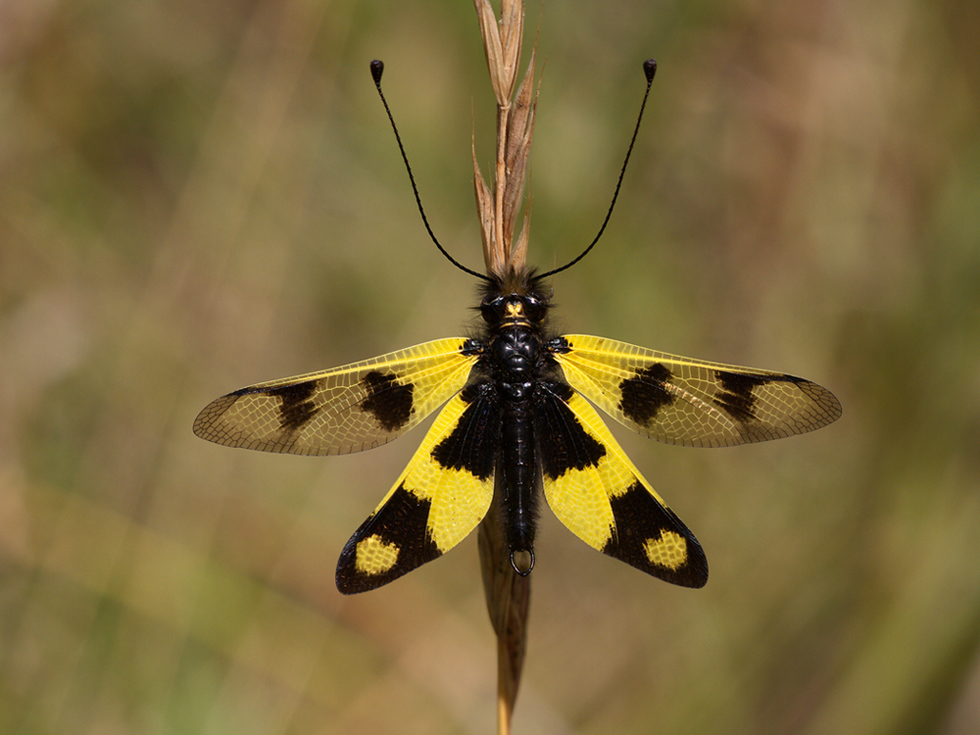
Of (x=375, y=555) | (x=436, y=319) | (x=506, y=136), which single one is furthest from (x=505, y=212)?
(x=436, y=319)

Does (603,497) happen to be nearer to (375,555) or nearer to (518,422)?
(518,422)

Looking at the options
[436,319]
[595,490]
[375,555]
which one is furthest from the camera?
[436,319]


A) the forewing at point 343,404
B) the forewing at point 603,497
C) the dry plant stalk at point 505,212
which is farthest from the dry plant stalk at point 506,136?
the forewing at point 603,497

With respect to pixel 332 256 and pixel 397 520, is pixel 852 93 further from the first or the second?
pixel 397 520

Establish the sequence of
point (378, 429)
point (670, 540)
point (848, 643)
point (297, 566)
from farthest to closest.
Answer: point (297, 566) → point (848, 643) → point (378, 429) → point (670, 540)

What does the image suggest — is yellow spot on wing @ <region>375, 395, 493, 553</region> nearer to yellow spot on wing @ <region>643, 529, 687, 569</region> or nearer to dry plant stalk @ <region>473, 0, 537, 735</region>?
dry plant stalk @ <region>473, 0, 537, 735</region>

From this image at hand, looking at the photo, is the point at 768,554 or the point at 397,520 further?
the point at 768,554

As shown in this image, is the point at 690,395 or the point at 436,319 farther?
the point at 436,319

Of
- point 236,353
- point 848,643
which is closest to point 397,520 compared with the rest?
point 848,643
